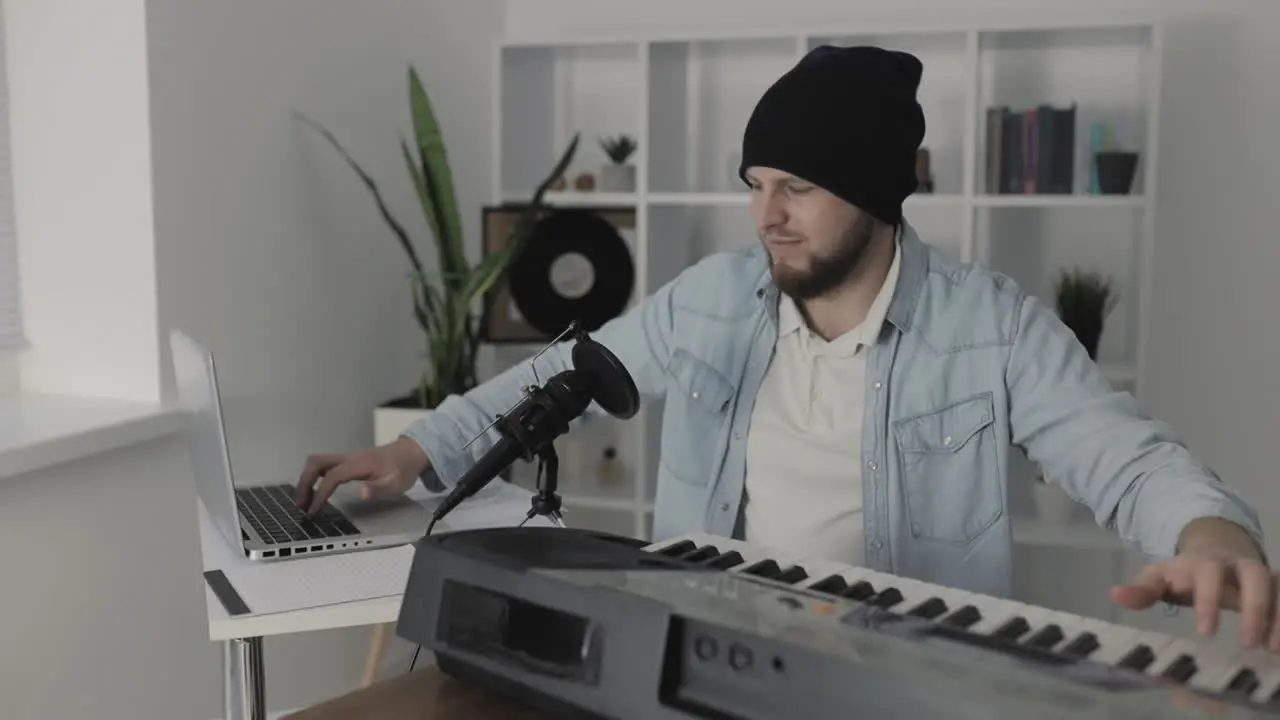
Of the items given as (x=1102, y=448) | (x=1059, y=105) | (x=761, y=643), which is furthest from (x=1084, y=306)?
(x=761, y=643)

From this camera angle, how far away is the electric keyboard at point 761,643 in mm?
847

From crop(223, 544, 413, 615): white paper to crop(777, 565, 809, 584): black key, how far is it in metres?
0.50

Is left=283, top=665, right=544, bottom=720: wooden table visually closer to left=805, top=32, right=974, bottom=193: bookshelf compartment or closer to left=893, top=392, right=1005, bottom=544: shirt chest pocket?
left=893, top=392, right=1005, bottom=544: shirt chest pocket

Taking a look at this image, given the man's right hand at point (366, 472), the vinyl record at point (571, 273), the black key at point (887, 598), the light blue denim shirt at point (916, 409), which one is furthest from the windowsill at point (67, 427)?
the black key at point (887, 598)

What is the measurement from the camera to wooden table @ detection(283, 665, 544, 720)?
105 cm

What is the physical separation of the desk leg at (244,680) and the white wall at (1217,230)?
2169 mm

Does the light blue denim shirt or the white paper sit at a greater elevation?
the light blue denim shirt

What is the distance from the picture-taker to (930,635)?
0.93m

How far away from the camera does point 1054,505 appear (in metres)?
3.09

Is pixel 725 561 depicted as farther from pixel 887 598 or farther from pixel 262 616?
pixel 262 616

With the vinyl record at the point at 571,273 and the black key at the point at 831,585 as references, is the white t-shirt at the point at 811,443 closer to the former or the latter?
the black key at the point at 831,585

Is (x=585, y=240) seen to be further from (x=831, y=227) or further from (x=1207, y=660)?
(x=1207, y=660)

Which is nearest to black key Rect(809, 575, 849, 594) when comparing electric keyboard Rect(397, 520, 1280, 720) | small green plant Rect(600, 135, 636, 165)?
electric keyboard Rect(397, 520, 1280, 720)

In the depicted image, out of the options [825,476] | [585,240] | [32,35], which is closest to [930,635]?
[825,476]
